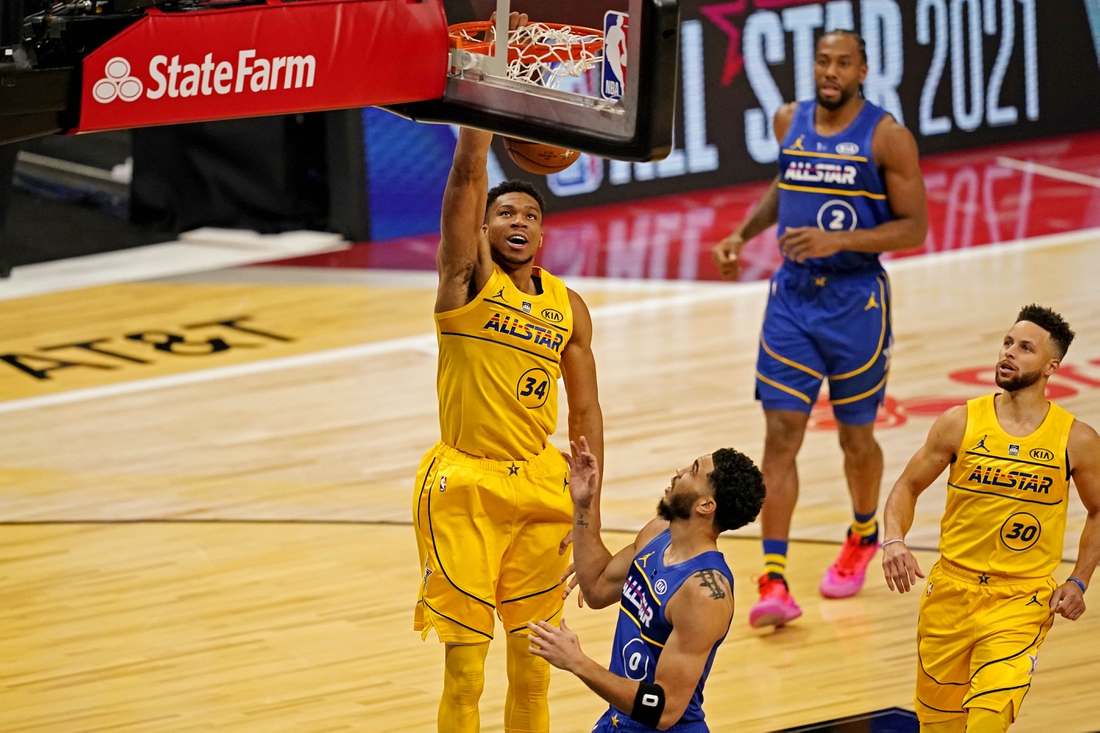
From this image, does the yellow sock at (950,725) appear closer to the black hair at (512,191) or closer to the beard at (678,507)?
the beard at (678,507)

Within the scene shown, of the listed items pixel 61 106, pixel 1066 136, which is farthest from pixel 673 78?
pixel 1066 136

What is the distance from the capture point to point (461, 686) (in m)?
4.97

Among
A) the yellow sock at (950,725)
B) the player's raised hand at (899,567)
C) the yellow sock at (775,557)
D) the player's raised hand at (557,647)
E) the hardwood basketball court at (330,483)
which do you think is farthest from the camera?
the yellow sock at (775,557)

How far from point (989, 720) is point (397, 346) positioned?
6.18 meters

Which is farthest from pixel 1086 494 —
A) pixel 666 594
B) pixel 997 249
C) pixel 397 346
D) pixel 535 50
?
pixel 997 249

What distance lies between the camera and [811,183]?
6.92 m

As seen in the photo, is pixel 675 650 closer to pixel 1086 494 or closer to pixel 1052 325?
pixel 1086 494

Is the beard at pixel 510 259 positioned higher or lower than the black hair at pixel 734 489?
higher

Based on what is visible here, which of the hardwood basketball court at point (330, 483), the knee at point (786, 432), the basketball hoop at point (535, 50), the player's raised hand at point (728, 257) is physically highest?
the basketball hoop at point (535, 50)

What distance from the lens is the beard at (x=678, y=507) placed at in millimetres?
→ 4430

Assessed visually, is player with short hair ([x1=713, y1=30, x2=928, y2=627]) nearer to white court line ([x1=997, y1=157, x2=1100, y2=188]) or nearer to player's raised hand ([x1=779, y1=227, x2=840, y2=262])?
player's raised hand ([x1=779, y1=227, x2=840, y2=262])

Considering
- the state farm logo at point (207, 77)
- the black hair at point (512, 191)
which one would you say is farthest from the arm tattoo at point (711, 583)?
the state farm logo at point (207, 77)

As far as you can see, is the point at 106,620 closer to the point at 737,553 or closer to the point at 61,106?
the point at 737,553

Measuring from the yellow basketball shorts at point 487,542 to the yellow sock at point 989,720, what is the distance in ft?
4.17
